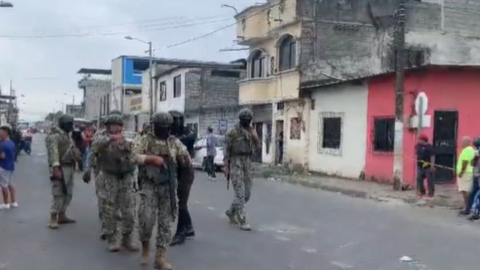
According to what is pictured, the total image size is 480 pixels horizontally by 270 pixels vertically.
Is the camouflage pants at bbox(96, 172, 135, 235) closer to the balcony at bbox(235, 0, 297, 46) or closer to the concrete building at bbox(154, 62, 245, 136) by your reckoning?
the balcony at bbox(235, 0, 297, 46)

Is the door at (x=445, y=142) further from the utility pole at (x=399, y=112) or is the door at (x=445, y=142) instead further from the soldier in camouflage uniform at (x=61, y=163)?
the soldier in camouflage uniform at (x=61, y=163)

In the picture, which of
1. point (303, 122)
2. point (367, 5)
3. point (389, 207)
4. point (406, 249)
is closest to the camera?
point (406, 249)

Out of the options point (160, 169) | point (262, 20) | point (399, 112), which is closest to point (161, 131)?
point (160, 169)

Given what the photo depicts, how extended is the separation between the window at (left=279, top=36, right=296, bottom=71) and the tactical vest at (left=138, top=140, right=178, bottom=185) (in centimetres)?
2199

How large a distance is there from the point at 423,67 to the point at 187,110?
26.1 m

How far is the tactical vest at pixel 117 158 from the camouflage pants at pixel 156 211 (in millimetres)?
1362

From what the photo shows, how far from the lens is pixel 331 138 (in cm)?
2559

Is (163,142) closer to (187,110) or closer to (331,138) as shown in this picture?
(331,138)

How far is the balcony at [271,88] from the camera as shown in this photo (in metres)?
28.7

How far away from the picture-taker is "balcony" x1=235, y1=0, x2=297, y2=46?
29156mm

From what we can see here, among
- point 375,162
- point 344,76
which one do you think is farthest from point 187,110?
point 375,162

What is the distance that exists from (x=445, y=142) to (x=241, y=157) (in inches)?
441

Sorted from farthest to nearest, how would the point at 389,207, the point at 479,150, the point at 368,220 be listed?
the point at 389,207 < the point at 479,150 < the point at 368,220

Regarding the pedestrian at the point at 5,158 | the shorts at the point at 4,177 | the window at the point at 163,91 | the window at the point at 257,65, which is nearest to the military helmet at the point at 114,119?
the pedestrian at the point at 5,158
